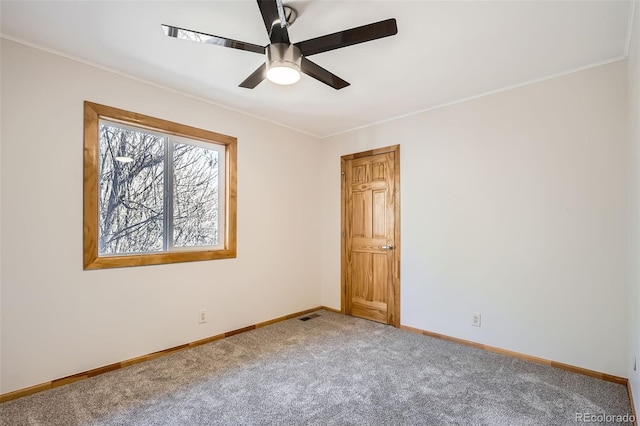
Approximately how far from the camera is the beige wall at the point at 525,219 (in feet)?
7.96

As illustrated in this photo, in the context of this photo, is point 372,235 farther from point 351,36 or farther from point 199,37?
point 199,37

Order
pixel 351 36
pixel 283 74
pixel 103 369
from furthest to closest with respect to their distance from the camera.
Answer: pixel 103 369, pixel 283 74, pixel 351 36

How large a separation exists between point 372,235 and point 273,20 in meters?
2.76

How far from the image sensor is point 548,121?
106 inches

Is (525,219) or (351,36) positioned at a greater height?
(351,36)

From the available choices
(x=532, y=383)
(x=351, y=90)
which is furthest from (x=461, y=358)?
(x=351, y=90)

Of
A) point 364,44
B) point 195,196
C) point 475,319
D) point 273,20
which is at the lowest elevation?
point 475,319

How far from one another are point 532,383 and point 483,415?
2.22ft

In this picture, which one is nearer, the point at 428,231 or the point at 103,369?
the point at 103,369

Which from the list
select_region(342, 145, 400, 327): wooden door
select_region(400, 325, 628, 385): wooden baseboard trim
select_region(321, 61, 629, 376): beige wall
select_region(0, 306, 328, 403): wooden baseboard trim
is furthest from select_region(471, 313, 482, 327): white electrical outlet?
select_region(0, 306, 328, 403): wooden baseboard trim

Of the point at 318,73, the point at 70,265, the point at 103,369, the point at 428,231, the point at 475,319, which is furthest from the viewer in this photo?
the point at 428,231

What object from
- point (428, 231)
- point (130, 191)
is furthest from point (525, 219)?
point (130, 191)

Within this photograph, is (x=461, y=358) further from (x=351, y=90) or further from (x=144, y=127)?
(x=144, y=127)

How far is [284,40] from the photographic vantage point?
1814mm
